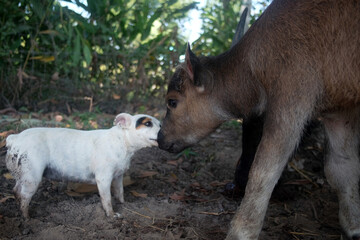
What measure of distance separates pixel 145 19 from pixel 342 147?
4.71 m

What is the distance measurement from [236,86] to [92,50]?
4.34m

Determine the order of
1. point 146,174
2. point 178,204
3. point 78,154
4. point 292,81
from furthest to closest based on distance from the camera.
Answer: point 146,174
point 178,204
point 78,154
point 292,81

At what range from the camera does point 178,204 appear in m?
4.16

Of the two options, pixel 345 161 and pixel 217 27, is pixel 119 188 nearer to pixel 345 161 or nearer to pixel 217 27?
pixel 345 161

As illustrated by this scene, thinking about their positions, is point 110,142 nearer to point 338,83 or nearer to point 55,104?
point 338,83

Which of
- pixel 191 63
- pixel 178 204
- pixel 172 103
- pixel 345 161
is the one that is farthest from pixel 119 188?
pixel 345 161

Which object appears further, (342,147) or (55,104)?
(55,104)

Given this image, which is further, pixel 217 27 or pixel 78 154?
pixel 217 27

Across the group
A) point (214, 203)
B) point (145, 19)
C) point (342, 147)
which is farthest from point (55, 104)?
point (342, 147)

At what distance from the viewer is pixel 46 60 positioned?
688 centimetres

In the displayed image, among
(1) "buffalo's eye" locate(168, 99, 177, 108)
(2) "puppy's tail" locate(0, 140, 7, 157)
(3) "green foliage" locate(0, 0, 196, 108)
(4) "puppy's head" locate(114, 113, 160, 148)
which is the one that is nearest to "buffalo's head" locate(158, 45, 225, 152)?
(1) "buffalo's eye" locate(168, 99, 177, 108)

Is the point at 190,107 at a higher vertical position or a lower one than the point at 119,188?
higher

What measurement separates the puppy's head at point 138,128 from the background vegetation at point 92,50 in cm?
298

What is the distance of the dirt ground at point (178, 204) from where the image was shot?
3.44 metres
